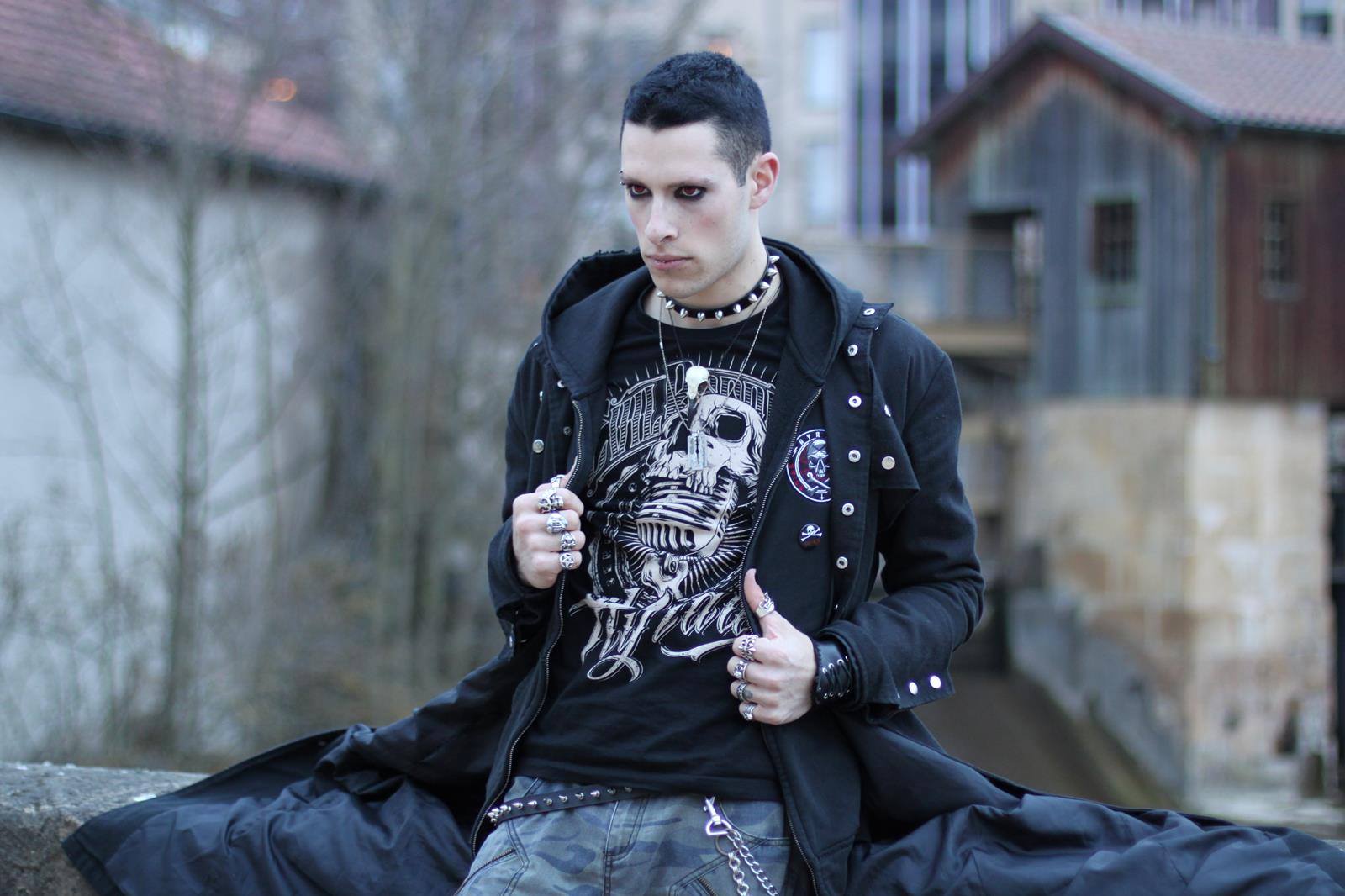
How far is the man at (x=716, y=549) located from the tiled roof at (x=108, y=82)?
10946mm

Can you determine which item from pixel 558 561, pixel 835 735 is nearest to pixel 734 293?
pixel 558 561

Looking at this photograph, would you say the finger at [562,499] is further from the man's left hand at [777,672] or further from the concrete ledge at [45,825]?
the concrete ledge at [45,825]

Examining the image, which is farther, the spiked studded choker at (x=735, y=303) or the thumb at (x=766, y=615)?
the spiked studded choker at (x=735, y=303)

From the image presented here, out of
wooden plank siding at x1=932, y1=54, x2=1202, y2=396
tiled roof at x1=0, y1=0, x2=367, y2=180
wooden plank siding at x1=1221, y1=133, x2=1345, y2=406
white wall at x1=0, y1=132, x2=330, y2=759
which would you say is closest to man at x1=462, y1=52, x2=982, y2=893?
white wall at x1=0, y1=132, x2=330, y2=759

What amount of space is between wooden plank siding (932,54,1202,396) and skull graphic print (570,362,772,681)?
20040 mm

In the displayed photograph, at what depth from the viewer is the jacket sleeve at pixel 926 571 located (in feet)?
8.09

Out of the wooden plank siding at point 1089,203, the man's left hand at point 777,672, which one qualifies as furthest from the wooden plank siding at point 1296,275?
the man's left hand at point 777,672

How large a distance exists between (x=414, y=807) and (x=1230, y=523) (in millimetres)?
20178

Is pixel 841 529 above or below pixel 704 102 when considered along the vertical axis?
below

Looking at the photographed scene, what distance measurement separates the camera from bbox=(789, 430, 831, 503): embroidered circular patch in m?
2.53

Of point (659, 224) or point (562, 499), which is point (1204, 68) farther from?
point (562, 499)

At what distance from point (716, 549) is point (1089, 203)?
21.6m

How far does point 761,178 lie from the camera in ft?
8.61

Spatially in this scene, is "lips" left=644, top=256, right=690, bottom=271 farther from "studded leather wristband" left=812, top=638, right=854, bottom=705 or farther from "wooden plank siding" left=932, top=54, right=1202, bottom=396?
"wooden plank siding" left=932, top=54, right=1202, bottom=396
